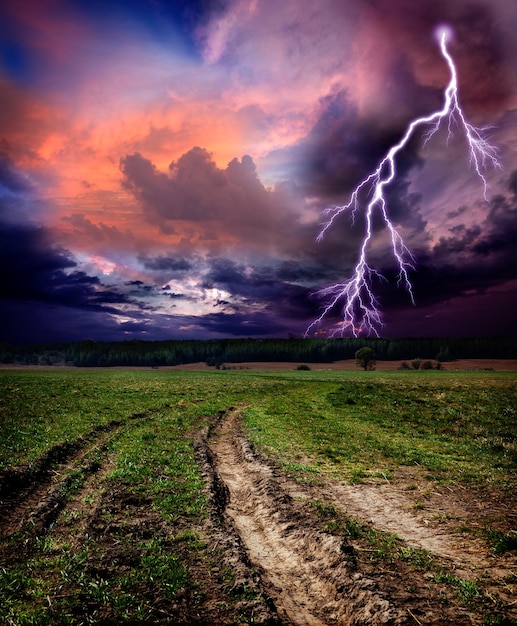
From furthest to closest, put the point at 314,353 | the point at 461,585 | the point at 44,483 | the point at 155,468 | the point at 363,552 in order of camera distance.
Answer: the point at 314,353 → the point at 155,468 → the point at 44,483 → the point at 363,552 → the point at 461,585

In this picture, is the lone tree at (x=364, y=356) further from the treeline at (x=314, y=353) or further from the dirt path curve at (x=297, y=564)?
the dirt path curve at (x=297, y=564)

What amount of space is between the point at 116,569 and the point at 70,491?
6130 mm

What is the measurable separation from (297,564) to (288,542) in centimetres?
104

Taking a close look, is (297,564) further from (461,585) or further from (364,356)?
(364,356)

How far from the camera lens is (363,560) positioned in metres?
8.62

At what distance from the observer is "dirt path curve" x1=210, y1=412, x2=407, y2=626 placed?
716 cm

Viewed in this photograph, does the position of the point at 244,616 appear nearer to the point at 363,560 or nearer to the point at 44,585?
the point at 363,560

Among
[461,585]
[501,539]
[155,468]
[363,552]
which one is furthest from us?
[155,468]

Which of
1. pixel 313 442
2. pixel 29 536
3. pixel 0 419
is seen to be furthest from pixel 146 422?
pixel 29 536

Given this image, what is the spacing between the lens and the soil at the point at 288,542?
716 cm

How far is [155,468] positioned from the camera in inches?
627

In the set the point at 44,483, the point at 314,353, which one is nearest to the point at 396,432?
the point at 44,483

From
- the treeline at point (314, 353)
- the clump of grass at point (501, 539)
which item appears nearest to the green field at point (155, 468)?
the clump of grass at point (501, 539)

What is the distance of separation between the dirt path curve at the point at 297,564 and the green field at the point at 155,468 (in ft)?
3.73
